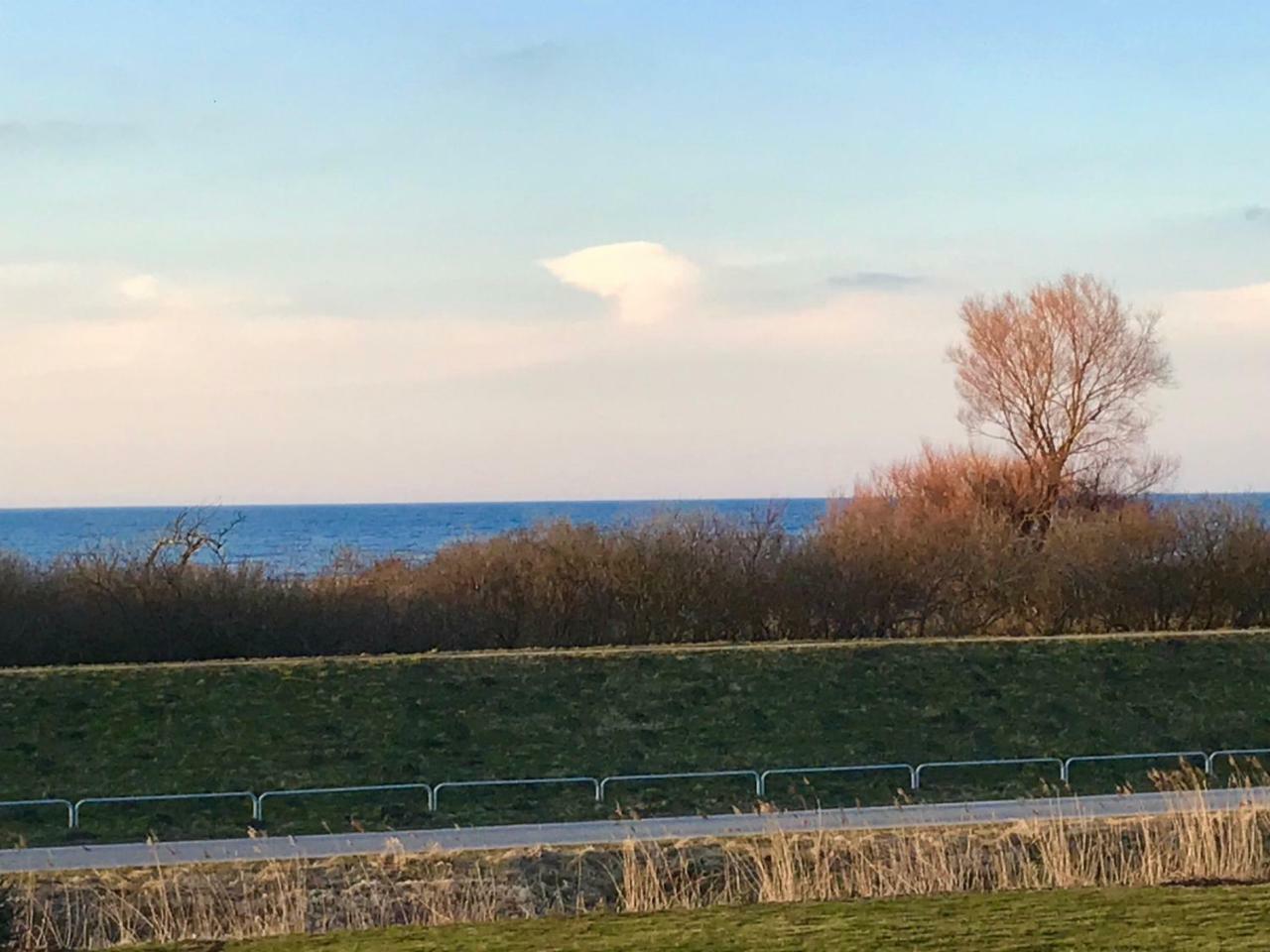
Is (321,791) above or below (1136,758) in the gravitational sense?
above

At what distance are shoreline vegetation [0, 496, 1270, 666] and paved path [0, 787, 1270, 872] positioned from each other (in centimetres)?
1152

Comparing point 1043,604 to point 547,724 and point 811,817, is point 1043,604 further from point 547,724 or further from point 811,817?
point 811,817

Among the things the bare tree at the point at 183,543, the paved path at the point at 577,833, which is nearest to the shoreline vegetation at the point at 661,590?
the bare tree at the point at 183,543

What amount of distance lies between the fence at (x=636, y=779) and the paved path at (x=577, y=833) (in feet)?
3.43

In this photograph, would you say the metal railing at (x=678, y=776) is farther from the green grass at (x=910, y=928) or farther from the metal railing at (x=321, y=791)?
the green grass at (x=910, y=928)

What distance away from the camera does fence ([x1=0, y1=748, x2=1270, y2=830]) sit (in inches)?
754

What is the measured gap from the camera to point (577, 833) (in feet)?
57.2

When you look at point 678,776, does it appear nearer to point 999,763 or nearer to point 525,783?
point 525,783

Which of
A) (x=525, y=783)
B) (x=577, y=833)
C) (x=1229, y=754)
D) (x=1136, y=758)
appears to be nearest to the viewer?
(x=577, y=833)

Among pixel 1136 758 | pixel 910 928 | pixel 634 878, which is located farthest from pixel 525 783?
pixel 910 928

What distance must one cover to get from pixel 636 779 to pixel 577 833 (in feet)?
10.3

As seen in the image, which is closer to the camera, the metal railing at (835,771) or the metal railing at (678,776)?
the metal railing at (678,776)

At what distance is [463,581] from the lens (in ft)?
104

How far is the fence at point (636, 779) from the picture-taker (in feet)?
62.8
